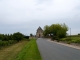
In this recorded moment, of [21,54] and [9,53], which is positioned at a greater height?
[21,54]

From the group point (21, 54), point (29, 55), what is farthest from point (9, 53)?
point (29, 55)

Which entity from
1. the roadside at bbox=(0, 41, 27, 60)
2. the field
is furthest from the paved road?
the roadside at bbox=(0, 41, 27, 60)

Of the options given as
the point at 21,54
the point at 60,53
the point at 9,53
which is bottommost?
the point at 9,53

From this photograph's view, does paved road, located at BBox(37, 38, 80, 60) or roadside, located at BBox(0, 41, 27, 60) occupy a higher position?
paved road, located at BBox(37, 38, 80, 60)

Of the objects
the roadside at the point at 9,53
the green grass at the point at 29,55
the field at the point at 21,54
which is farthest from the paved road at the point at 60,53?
the roadside at the point at 9,53

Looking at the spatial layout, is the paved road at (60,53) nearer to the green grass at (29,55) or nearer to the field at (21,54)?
the green grass at (29,55)

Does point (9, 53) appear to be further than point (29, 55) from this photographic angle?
Yes

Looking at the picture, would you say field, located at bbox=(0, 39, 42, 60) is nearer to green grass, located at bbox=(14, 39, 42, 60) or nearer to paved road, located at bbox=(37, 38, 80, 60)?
green grass, located at bbox=(14, 39, 42, 60)

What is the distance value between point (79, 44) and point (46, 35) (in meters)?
102

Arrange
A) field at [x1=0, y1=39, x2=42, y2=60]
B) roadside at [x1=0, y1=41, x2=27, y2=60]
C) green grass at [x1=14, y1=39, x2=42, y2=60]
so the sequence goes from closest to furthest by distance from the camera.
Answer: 1. green grass at [x1=14, y1=39, x2=42, y2=60]
2. field at [x1=0, y1=39, x2=42, y2=60]
3. roadside at [x1=0, y1=41, x2=27, y2=60]

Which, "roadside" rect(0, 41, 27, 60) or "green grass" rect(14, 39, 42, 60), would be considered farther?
"roadside" rect(0, 41, 27, 60)

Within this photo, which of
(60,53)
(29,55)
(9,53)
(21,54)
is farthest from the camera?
(9,53)

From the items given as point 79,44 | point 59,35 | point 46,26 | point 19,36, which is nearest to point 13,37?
point 19,36

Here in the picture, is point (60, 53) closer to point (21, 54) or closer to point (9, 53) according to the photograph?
point (21, 54)
